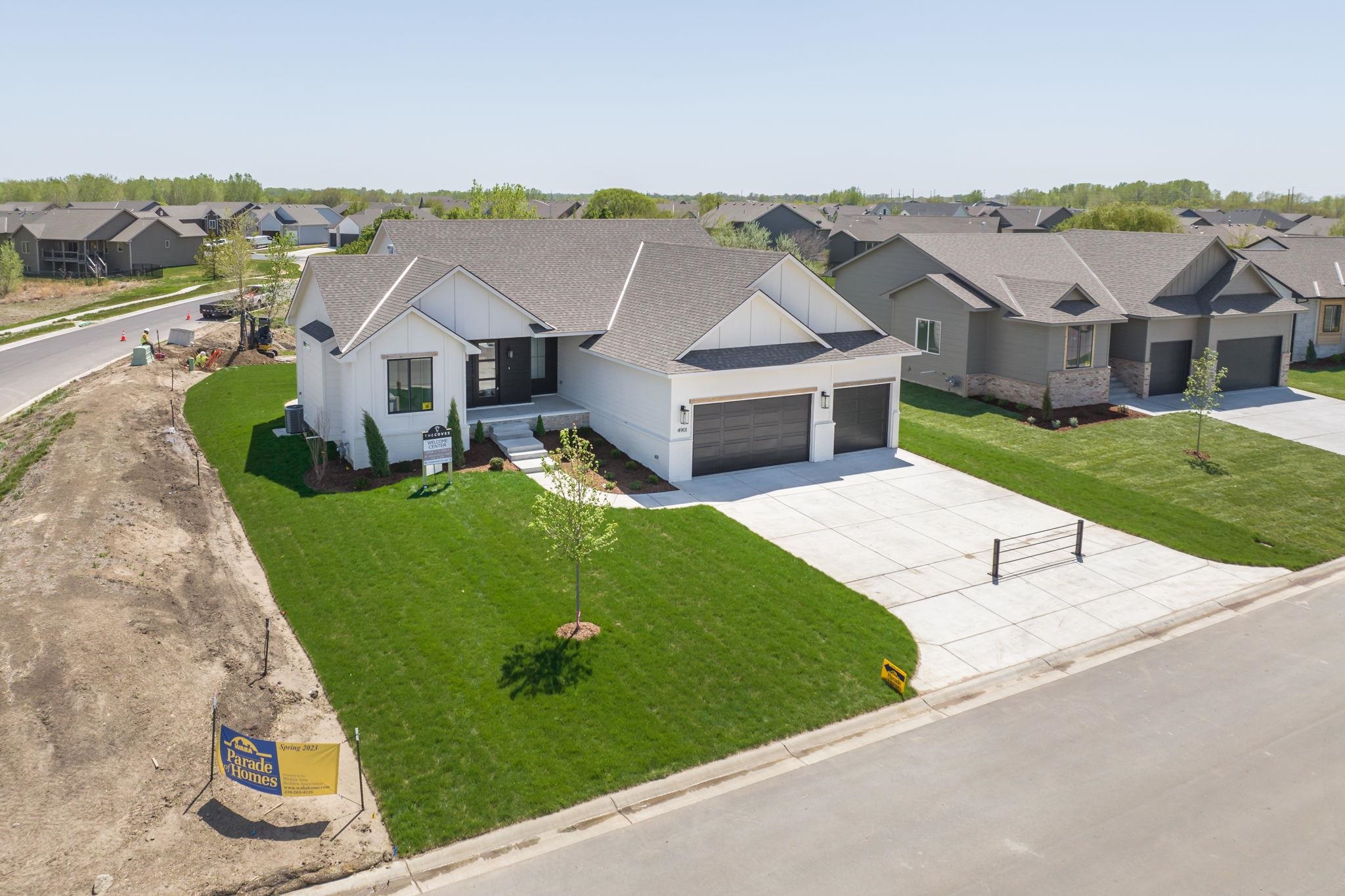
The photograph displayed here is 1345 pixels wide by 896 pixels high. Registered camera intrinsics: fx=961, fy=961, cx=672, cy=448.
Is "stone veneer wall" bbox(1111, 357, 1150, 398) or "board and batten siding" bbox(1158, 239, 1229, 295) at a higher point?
"board and batten siding" bbox(1158, 239, 1229, 295)

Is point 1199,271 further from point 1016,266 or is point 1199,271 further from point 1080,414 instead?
point 1080,414

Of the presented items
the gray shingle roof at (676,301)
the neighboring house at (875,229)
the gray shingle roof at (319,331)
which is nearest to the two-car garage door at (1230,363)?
the gray shingle roof at (676,301)

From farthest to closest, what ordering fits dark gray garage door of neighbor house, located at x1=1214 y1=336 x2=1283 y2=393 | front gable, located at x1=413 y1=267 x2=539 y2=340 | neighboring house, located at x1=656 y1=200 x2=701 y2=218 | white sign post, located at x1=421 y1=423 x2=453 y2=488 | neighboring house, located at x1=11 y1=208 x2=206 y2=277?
neighboring house, located at x1=656 y1=200 x2=701 y2=218
neighboring house, located at x1=11 y1=208 x2=206 y2=277
dark gray garage door of neighbor house, located at x1=1214 y1=336 x2=1283 y2=393
front gable, located at x1=413 y1=267 x2=539 y2=340
white sign post, located at x1=421 y1=423 x2=453 y2=488

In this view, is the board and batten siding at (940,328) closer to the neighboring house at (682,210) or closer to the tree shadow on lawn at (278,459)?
the tree shadow on lawn at (278,459)

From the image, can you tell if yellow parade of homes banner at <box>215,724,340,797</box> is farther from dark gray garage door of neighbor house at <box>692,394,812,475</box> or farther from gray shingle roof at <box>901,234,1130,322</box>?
gray shingle roof at <box>901,234,1130,322</box>

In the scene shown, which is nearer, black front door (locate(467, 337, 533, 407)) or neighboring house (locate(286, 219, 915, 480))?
neighboring house (locate(286, 219, 915, 480))

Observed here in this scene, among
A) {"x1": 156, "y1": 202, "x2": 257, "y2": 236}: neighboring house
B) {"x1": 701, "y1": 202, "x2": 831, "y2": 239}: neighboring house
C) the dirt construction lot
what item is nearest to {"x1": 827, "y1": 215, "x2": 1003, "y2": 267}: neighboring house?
{"x1": 701, "y1": 202, "x2": 831, "y2": 239}: neighboring house
